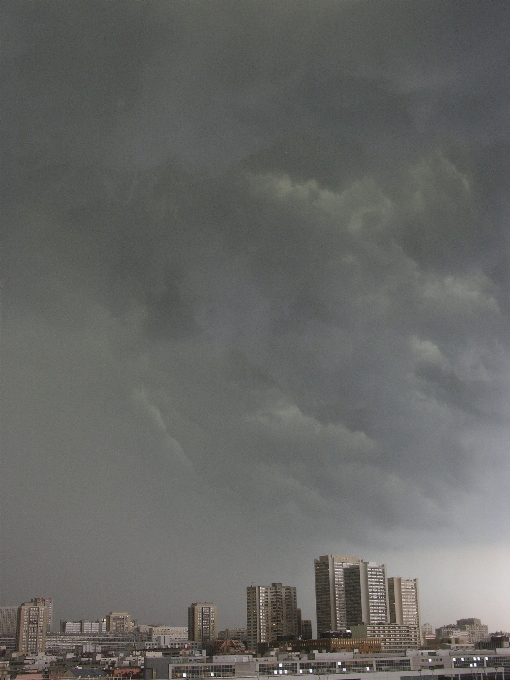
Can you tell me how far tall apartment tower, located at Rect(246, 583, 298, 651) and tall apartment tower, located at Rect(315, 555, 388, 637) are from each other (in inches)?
47.6

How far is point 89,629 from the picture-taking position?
51906 mm

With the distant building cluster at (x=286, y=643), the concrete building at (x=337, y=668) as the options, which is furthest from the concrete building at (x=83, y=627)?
the concrete building at (x=337, y=668)

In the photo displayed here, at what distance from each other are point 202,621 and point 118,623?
508 inches

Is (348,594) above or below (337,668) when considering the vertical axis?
above

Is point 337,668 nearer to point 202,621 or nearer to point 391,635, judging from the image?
point 391,635

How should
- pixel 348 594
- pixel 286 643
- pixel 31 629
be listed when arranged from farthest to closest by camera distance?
pixel 31 629 → pixel 348 594 → pixel 286 643

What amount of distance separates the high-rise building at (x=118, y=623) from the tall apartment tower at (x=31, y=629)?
409 inches

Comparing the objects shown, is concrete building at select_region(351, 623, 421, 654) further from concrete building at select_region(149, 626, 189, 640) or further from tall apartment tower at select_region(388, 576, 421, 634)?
concrete building at select_region(149, 626, 189, 640)

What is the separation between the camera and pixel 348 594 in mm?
35750

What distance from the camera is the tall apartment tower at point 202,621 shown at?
38.7m

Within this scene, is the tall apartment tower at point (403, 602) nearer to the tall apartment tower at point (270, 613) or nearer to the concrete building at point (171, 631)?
the tall apartment tower at point (270, 613)

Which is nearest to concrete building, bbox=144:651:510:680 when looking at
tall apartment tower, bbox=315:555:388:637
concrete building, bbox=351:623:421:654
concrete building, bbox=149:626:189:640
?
concrete building, bbox=351:623:421:654

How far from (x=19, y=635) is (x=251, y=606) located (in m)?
10.9

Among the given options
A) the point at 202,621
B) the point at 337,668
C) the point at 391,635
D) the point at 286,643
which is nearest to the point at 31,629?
the point at 202,621
